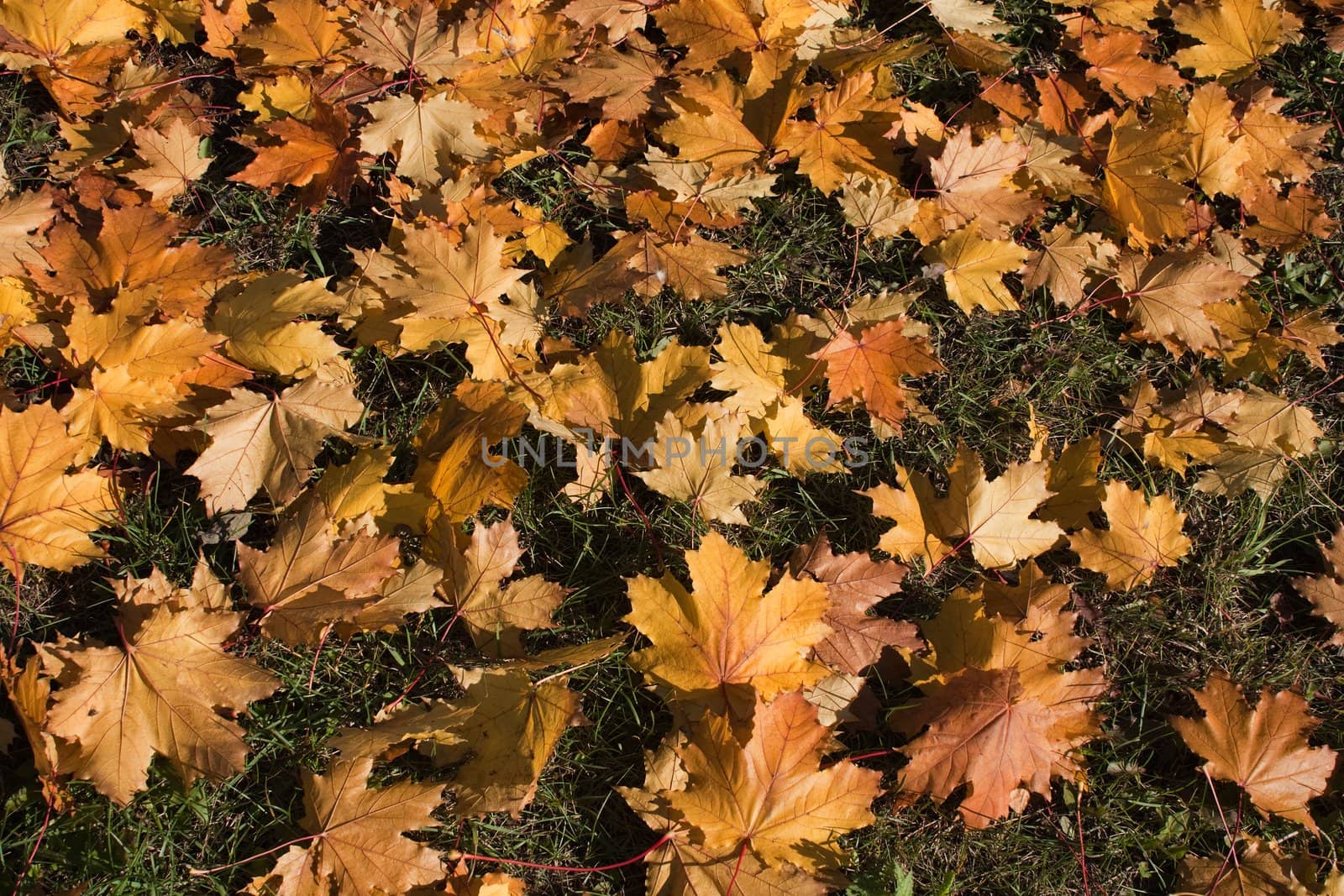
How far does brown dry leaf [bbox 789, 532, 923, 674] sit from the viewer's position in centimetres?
223

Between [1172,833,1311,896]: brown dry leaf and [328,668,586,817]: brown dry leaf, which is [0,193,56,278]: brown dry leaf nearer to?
[328,668,586,817]: brown dry leaf

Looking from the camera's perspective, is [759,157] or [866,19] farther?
[866,19]

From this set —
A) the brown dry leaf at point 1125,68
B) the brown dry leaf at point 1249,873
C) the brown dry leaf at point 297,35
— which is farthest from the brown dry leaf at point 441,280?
the brown dry leaf at point 1249,873

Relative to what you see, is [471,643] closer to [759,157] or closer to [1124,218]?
[759,157]

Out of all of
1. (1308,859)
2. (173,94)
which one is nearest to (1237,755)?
(1308,859)

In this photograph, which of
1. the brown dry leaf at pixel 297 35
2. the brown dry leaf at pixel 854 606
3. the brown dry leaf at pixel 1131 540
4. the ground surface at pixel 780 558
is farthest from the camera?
the brown dry leaf at pixel 297 35

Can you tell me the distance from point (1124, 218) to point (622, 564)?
172 cm

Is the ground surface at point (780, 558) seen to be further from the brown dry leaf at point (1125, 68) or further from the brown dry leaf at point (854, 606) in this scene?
the brown dry leaf at point (1125, 68)

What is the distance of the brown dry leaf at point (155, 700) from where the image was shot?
1904 millimetres

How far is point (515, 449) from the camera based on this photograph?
Result: 235 cm

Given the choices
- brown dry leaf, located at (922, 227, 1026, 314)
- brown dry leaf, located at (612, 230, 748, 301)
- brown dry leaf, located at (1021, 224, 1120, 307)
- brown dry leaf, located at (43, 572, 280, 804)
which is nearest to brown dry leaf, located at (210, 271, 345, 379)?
brown dry leaf, located at (43, 572, 280, 804)

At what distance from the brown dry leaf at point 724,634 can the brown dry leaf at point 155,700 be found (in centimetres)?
81

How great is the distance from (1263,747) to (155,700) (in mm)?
2496

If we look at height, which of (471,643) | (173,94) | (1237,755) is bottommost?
(1237,755)
